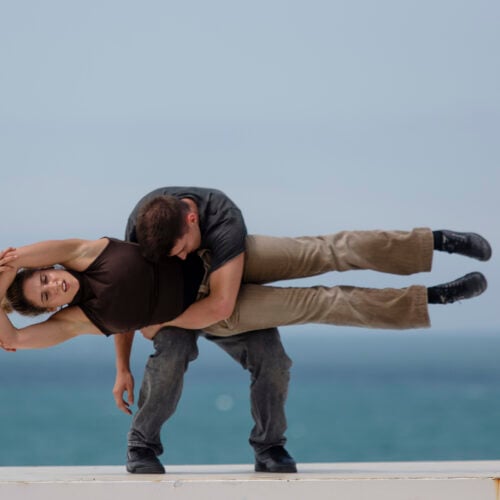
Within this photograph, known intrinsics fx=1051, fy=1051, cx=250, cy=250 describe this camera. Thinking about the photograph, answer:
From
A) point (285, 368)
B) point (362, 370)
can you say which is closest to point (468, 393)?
point (362, 370)

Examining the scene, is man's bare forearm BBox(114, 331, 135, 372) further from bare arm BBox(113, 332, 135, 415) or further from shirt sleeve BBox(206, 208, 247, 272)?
shirt sleeve BBox(206, 208, 247, 272)

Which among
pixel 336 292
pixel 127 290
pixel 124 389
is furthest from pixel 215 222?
pixel 124 389

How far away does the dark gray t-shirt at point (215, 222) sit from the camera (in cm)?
350

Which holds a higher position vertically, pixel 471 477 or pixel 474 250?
pixel 474 250

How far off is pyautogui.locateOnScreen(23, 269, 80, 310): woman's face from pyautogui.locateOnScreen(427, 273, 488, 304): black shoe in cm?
124

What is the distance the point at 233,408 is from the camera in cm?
2627

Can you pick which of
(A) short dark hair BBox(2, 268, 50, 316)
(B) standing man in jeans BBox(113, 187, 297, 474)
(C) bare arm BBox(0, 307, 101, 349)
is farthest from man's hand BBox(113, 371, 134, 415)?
(A) short dark hair BBox(2, 268, 50, 316)

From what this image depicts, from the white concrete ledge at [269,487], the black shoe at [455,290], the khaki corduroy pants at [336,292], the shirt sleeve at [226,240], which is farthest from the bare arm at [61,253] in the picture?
the black shoe at [455,290]

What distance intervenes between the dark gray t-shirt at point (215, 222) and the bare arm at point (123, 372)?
1.25 feet

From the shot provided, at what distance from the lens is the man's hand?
12.5 ft

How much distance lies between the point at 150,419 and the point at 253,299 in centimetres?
57

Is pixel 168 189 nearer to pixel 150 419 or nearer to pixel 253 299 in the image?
pixel 253 299

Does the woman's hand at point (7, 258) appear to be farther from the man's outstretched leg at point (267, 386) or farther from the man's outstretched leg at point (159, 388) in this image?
the man's outstretched leg at point (267, 386)

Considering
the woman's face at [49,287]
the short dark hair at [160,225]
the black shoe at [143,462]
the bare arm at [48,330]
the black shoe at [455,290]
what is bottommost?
the black shoe at [143,462]
